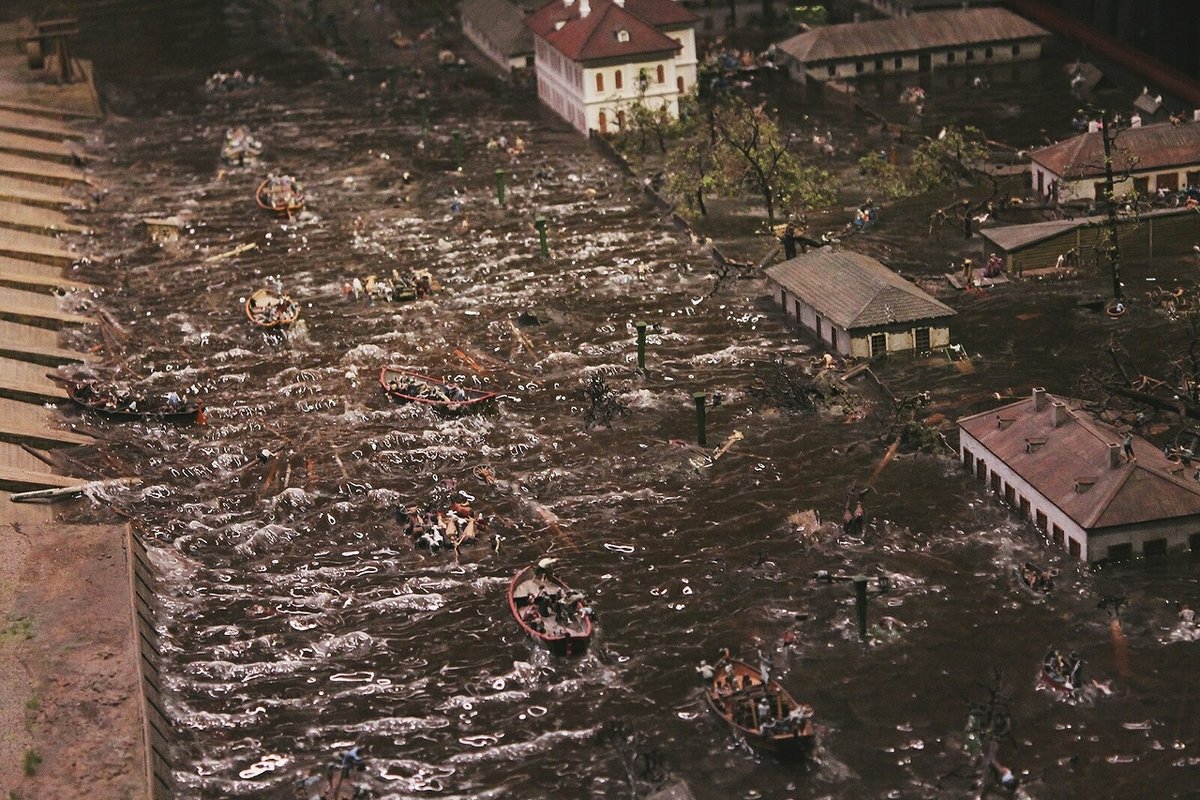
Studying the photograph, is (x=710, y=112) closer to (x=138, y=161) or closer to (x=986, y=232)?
(x=986, y=232)

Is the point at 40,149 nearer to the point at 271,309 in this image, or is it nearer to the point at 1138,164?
the point at 271,309

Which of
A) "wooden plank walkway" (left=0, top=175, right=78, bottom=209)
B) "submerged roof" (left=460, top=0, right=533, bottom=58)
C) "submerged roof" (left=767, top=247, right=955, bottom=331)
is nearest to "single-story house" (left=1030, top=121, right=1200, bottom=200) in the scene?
"submerged roof" (left=767, top=247, right=955, bottom=331)

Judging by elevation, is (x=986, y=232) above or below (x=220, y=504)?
above

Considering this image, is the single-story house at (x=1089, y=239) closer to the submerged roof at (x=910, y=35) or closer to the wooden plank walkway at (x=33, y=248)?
the submerged roof at (x=910, y=35)

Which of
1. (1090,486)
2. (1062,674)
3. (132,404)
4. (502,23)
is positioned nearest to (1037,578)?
(1090,486)

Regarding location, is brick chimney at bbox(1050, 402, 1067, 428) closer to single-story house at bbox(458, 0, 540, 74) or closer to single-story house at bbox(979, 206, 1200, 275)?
single-story house at bbox(979, 206, 1200, 275)

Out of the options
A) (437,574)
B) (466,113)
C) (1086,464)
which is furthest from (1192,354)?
(466,113)
